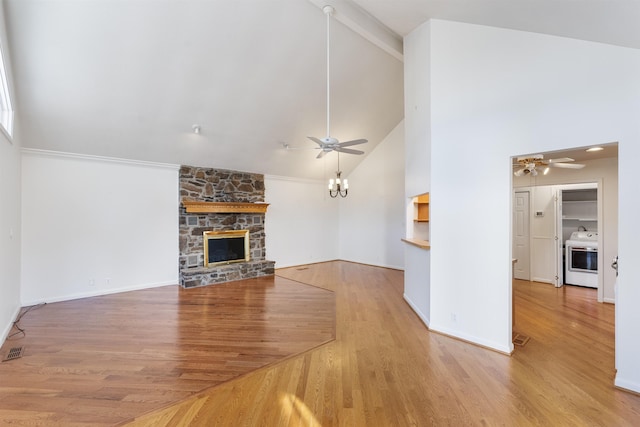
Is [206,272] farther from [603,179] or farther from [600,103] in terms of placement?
[603,179]

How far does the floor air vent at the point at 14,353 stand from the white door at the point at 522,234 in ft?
25.8

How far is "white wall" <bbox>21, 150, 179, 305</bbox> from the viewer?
4.41 metres

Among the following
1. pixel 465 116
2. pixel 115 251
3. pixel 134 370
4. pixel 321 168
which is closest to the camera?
pixel 134 370

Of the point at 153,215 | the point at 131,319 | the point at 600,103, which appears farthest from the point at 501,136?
the point at 153,215

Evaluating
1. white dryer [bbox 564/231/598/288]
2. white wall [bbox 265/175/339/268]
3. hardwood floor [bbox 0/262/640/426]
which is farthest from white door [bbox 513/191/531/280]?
white wall [bbox 265/175/339/268]

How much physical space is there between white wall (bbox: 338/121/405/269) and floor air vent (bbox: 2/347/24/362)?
6.72 m

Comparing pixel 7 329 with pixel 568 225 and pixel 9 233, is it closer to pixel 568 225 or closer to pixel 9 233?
pixel 9 233

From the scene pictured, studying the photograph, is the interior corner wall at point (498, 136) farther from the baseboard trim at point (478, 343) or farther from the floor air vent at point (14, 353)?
the floor air vent at point (14, 353)

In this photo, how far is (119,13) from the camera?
305 cm

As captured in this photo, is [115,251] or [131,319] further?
[115,251]

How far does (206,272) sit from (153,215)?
4.99 feet

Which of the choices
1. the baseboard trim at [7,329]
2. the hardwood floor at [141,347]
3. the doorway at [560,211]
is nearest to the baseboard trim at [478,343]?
the hardwood floor at [141,347]

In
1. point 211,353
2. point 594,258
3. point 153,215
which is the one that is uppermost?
point 153,215

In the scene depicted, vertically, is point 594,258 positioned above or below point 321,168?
below
